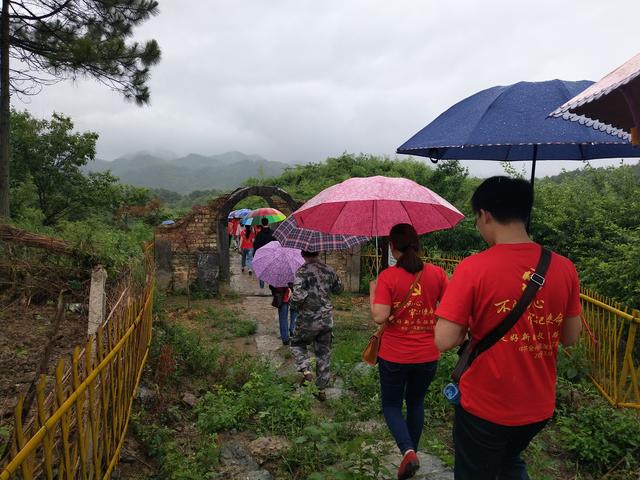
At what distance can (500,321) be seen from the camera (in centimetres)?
176

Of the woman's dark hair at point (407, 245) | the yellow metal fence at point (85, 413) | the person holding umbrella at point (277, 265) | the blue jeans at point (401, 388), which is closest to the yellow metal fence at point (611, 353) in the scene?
the blue jeans at point (401, 388)

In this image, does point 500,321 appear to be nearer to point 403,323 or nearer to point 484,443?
point 484,443

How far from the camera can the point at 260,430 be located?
371 centimetres

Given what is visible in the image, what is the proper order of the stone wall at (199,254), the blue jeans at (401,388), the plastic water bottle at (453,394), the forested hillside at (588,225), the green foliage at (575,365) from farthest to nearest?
the stone wall at (199,254) < the forested hillside at (588,225) < the green foliage at (575,365) < the blue jeans at (401,388) < the plastic water bottle at (453,394)

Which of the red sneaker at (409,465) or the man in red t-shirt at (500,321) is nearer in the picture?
the man in red t-shirt at (500,321)


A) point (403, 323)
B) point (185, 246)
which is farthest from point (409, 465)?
point (185, 246)

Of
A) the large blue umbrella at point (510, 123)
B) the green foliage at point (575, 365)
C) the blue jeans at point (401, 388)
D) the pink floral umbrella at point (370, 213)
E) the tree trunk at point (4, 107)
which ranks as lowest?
the green foliage at point (575, 365)

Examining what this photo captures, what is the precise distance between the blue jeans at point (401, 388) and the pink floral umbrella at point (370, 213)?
3.54 ft

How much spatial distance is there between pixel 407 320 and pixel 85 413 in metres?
2.00

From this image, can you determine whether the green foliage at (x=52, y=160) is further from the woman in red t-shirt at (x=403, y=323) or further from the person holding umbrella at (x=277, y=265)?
the woman in red t-shirt at (x=403, y=323)

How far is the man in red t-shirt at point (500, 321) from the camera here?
1763 millimetres

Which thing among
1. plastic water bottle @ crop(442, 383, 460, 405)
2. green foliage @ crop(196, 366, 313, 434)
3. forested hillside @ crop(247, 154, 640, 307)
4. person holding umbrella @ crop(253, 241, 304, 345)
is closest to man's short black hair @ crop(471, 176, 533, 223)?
plastic water bottle @ crop(442, 383, 460, 405)

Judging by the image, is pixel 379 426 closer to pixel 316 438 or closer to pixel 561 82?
pixel 316 438

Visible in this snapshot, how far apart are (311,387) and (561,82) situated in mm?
3066
